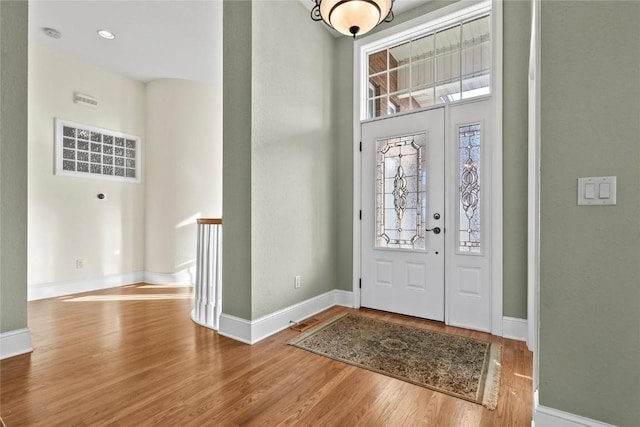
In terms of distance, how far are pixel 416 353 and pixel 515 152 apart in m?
1.87

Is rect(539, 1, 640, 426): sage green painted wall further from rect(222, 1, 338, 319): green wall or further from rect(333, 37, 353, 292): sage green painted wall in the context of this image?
rect(333, 37, 353, 292): sage green painted wall

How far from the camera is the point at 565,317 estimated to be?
1.46 meters

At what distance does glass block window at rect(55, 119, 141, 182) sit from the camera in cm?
424

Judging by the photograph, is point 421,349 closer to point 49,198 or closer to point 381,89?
point 381,89

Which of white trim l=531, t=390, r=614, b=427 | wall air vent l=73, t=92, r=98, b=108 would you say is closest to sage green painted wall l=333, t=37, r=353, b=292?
white trim l=531, t=390, r=614, b=427

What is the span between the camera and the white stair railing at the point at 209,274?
3035 millimetres

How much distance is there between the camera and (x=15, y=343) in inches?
92.6

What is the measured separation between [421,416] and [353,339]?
1048 millimetres

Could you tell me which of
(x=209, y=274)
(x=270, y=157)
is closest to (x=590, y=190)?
(x=270, y=157)

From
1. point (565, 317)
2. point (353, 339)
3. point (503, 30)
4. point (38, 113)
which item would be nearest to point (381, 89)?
point (503, 30)

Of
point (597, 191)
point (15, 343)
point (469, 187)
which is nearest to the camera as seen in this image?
point (597, 191)

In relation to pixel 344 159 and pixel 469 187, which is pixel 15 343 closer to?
pixel 344 159

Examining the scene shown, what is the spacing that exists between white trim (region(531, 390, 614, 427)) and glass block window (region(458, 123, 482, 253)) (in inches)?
63.7

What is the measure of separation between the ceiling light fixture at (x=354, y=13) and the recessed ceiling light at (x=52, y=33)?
3.70m
